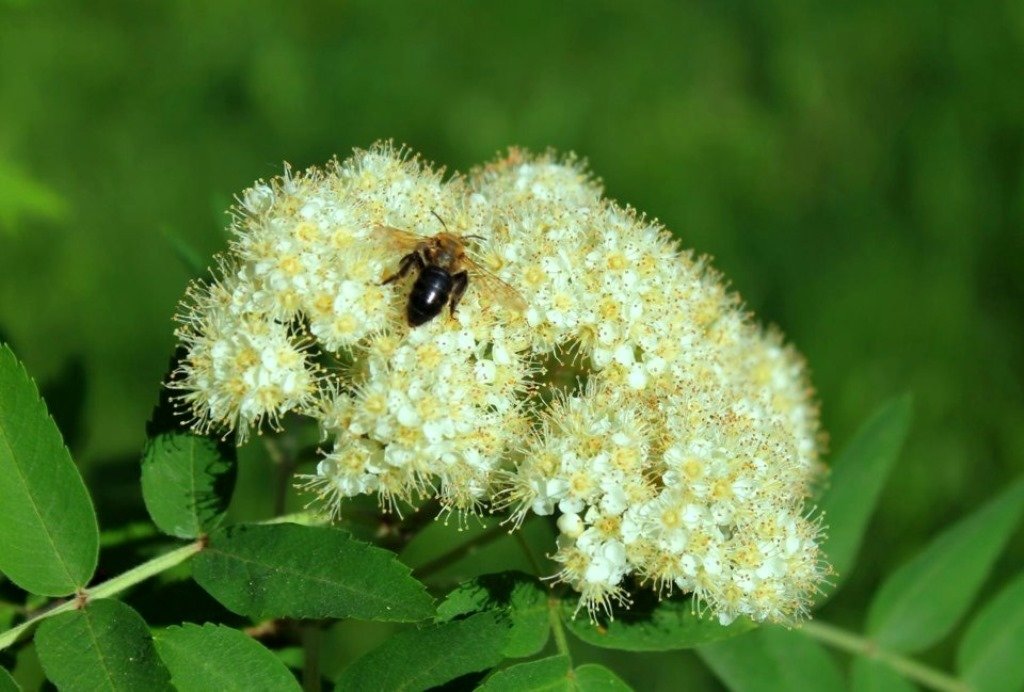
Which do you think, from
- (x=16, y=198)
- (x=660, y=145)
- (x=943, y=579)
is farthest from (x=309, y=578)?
(x=660, y=145)

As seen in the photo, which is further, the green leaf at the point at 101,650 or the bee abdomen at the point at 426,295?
the bee abdomen at the point at 426,295

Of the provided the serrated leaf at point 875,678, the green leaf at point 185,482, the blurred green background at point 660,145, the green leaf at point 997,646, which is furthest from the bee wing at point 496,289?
the blurred green background at point 660,145

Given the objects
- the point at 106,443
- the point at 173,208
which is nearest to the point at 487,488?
the point at 106,443

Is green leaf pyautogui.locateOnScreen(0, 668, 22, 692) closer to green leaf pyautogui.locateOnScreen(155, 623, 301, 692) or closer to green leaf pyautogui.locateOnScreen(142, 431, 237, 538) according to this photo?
green leaf pyautogui.locateOnScreen(155, 623, 301, 692)

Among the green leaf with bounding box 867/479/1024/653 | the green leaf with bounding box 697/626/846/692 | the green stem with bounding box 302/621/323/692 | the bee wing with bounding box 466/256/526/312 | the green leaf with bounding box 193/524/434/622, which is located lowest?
the green stem with bounding box 302/621/323/692

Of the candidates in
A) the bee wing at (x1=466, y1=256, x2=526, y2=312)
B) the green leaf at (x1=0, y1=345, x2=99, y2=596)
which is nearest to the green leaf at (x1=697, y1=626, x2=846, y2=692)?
the bee wing at (x1=466, y1=256, x2=526, y2=312)

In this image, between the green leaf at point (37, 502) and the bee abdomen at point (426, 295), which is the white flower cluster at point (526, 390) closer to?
the bee abdomen at point (426, 295)
